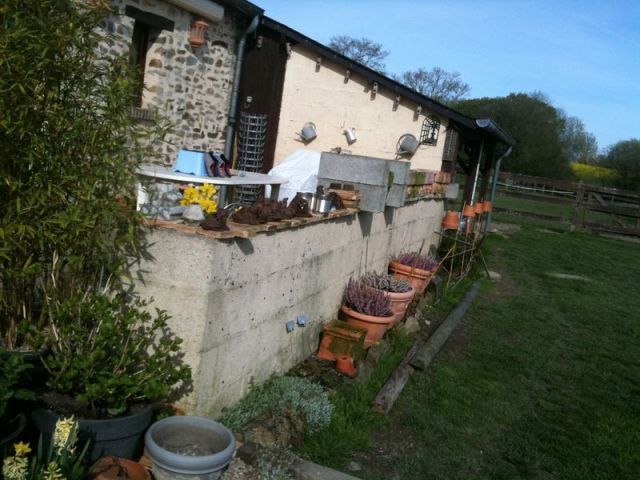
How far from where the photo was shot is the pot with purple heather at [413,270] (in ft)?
26.9

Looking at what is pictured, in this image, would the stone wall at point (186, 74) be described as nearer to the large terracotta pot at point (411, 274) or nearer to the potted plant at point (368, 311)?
the potted plant at point (368, 311)

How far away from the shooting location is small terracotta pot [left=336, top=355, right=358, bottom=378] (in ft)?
18.0

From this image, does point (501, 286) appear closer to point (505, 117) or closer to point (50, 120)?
point (50, 120)

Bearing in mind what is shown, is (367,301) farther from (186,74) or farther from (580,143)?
(580,143)

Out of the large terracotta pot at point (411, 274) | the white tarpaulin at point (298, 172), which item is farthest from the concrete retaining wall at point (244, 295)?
the large terracotta pot at point (411, 274)

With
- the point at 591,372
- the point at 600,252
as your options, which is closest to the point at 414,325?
the point at 591,372

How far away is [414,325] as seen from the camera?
7.25 meters

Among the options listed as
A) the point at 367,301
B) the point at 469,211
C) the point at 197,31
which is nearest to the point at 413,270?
the point at 367,301

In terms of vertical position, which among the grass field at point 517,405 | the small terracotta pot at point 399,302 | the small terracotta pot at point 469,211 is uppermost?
the small terracotta pot at point 469,211

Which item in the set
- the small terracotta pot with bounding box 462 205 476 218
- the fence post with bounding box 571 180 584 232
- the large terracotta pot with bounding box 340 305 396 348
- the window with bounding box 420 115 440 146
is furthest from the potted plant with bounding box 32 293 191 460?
the fence post with bounding box 571 180 584 232

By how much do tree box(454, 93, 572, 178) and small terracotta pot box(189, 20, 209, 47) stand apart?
108ft

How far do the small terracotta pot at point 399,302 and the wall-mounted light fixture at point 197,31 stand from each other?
12.7 ft

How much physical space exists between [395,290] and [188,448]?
157 inches

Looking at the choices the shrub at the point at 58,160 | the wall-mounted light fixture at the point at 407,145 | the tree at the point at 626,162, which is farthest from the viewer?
the tree at the point at 626,162
